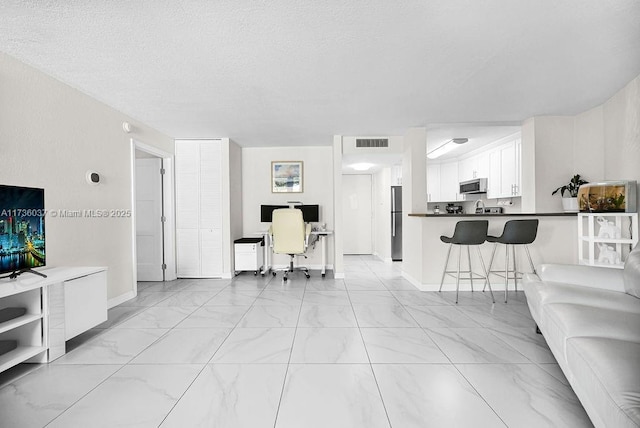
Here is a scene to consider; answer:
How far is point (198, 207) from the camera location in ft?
16.1

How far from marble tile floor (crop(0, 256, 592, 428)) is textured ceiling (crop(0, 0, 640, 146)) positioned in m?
2.35

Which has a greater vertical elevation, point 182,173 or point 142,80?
point 142,80

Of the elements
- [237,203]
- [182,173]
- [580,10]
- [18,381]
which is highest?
[580,10]

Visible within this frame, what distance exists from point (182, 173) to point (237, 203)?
3.40 ft

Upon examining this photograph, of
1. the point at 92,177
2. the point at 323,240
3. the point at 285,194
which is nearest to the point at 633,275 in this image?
the point at 323,240

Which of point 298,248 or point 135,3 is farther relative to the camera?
point 298,248

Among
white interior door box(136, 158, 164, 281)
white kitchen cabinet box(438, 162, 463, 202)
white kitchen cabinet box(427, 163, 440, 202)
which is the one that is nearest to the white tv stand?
white interior door box(136, 158, 164, 281)

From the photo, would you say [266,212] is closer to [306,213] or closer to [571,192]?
[306,213]

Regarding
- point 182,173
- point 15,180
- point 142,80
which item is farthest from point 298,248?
point 15,180

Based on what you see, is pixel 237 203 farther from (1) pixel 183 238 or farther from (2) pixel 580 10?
(2) pixel 580 10

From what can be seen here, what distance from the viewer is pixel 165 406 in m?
1.61

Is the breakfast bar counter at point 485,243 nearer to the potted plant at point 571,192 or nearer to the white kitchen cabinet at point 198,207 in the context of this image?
the potted plant at point 571,192

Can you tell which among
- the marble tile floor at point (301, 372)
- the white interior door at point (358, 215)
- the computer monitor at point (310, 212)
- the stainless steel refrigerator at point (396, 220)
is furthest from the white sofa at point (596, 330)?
the white interior door at point (358, 215)

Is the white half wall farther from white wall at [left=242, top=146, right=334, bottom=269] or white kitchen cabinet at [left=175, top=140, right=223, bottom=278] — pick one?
white kitchen cabinet at [left=175, top=140, right=223, bottom=278]
